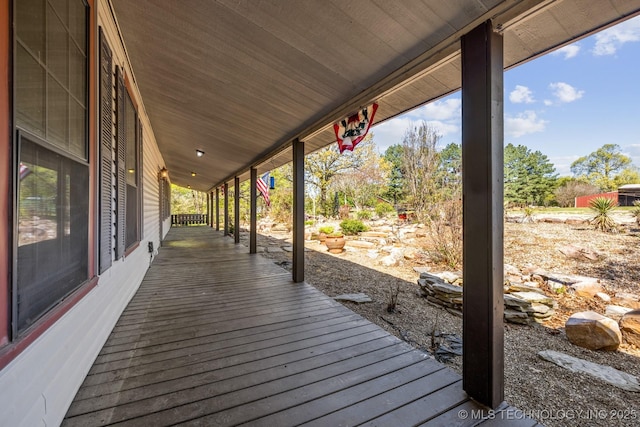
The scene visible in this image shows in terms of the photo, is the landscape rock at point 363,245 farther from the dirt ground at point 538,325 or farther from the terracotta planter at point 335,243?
the terracotta planter at point 335,243

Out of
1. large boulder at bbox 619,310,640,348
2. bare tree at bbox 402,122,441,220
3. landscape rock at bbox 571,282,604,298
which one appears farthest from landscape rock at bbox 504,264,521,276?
large boulder at bbox 619,310,640,348

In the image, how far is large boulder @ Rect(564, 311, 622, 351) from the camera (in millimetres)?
2703

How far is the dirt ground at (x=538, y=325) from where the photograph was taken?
Result: 1.89 meters

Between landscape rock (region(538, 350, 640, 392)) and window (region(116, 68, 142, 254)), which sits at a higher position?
window (region(116, 68, 142, 254))

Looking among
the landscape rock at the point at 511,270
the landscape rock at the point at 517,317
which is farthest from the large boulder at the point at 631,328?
the landscape rock at the point at 511,270

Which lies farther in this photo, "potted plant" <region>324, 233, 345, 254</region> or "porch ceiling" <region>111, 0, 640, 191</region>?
"potted plant" <region>324, 233, 345, 254</region>

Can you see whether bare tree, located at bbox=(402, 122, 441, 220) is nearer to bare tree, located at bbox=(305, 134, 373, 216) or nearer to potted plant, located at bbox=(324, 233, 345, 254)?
potted plant, located at bbox=(324, 233, 345, 254)

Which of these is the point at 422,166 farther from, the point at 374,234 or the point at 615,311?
the point at 615,311

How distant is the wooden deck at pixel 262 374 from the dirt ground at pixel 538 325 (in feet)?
1.86

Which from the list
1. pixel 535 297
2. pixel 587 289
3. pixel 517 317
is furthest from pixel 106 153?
pixel 587 289

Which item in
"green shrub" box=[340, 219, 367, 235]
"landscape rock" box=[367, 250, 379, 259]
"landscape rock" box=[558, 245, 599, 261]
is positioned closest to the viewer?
"landscape rock" box=[558, 245, 599, 261]

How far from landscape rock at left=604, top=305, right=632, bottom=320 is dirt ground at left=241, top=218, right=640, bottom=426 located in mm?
117

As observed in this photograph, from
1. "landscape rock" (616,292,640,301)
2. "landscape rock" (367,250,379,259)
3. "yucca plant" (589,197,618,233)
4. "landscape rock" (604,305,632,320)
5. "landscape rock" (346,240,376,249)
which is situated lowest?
"landscape rock" (604,305,632,320)

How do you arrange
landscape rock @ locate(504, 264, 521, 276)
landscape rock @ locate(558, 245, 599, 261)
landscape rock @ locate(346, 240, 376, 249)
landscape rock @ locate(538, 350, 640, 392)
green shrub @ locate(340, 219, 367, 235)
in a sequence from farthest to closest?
1. green shrub @ locate(340, 219, 367, 235)
2. landscape rock @ locate(346, 240, 376, 249)
3. landscape rock @ locate(558, 245, 599, 261)
4. landscape rock @ locate(504, 264, 521, 276)
5. landscape rock @ locate(538, 350, 640, 392)
